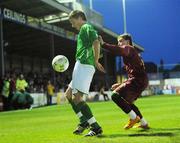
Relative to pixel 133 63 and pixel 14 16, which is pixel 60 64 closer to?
pixel 133 63

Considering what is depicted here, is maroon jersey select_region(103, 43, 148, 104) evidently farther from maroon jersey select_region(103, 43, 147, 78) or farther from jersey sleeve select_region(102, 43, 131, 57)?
jersey sleeve select_region(102, 43, 131, 57)

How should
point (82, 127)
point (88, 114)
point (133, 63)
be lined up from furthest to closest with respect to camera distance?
point (133, 63) → point (82, 127) → point (88, 114)

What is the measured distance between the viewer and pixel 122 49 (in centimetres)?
876

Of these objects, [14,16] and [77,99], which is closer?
[77,99]

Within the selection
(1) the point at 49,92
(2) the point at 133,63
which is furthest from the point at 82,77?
(1) the point at 49,92

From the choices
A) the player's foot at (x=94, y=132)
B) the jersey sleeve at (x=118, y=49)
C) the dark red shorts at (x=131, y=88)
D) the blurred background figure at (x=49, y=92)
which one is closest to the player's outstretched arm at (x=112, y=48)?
the jersey sleeve at (x=118, y=49)

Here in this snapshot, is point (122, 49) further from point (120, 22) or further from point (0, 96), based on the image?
point (120, 22)

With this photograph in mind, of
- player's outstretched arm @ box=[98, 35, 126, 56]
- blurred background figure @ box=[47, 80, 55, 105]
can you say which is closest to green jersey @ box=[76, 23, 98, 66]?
player's outstretched arm @ box=[98, 35, 126, 56]

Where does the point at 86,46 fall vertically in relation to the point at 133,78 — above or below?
above

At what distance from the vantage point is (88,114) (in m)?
8.52

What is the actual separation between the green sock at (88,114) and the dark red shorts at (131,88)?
97 cm

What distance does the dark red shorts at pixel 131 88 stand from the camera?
933 centimetres

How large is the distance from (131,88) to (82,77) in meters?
1.42

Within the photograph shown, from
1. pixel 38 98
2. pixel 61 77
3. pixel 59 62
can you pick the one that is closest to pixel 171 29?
pixel 61 77
